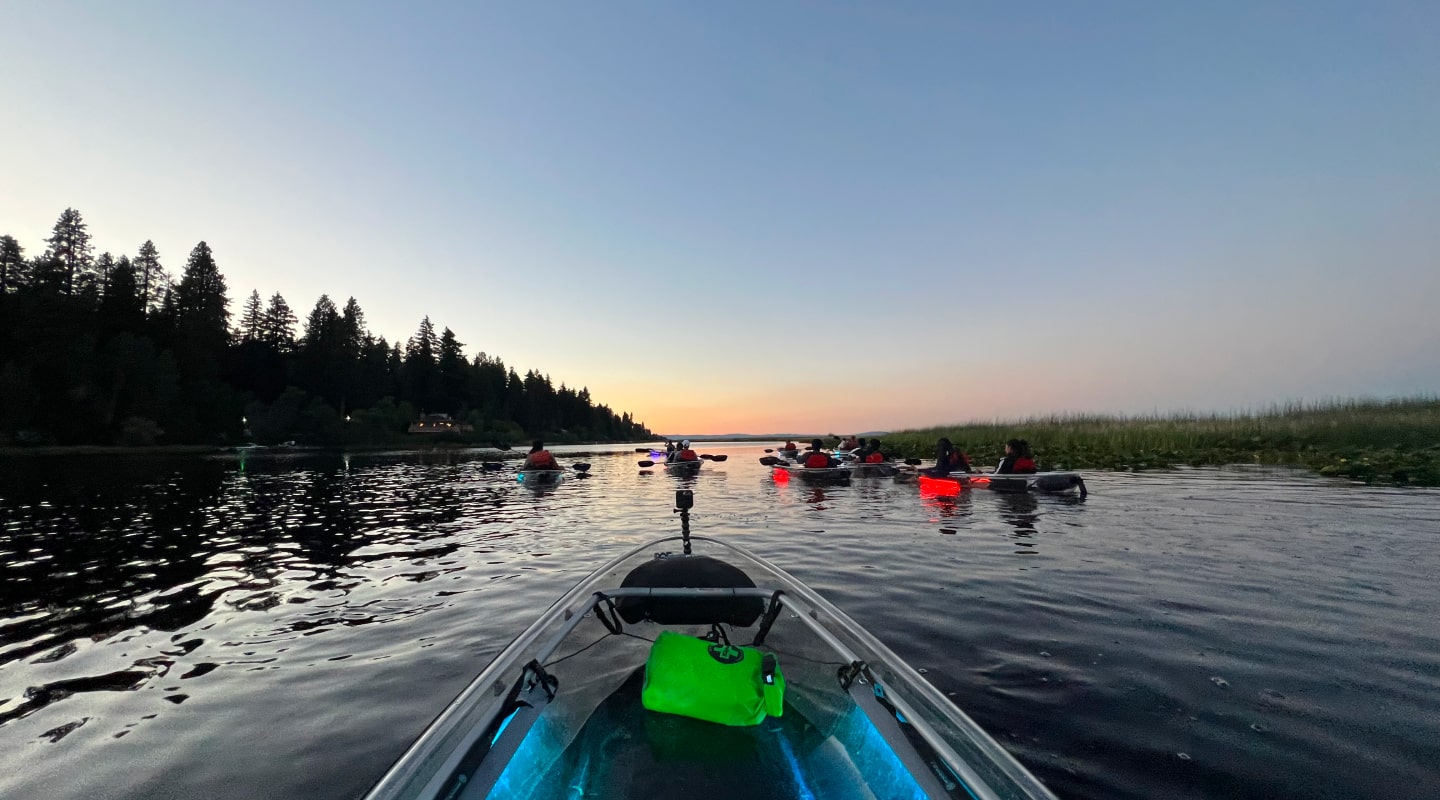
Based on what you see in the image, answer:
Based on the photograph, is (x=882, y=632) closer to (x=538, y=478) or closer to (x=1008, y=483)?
(x=1008, y=483)

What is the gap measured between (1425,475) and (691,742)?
1170 inches

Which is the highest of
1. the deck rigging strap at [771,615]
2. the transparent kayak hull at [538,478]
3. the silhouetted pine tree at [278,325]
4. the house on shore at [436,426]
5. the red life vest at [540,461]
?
the silhouetted pine tree at [278,325]

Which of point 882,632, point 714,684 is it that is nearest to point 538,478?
point 882,632

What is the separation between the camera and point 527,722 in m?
3.71

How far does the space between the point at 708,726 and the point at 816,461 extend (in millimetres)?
24822

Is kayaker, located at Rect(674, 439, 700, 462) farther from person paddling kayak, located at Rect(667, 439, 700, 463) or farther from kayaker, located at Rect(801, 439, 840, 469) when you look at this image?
kayaker, located at Rect(801, 439, 840, 469)

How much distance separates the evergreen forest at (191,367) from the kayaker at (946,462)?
7416 cm

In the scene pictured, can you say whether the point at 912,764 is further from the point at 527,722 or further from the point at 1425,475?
the point at 1425,475

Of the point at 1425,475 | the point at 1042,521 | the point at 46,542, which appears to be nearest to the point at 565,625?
the point at 1042,521

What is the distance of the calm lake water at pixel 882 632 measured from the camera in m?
4.36

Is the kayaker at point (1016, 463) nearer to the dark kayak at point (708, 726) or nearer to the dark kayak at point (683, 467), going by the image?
the dark kayak at point (708, 726)

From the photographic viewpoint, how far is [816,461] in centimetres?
2827

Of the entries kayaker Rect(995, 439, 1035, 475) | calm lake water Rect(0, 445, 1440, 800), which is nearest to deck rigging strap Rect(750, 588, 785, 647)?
calm lake water Rect(0, 445, 1440, 800)

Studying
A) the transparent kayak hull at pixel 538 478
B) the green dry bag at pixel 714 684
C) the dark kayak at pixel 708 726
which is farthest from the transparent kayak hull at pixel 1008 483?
the green dry bag at pixel 714 684
